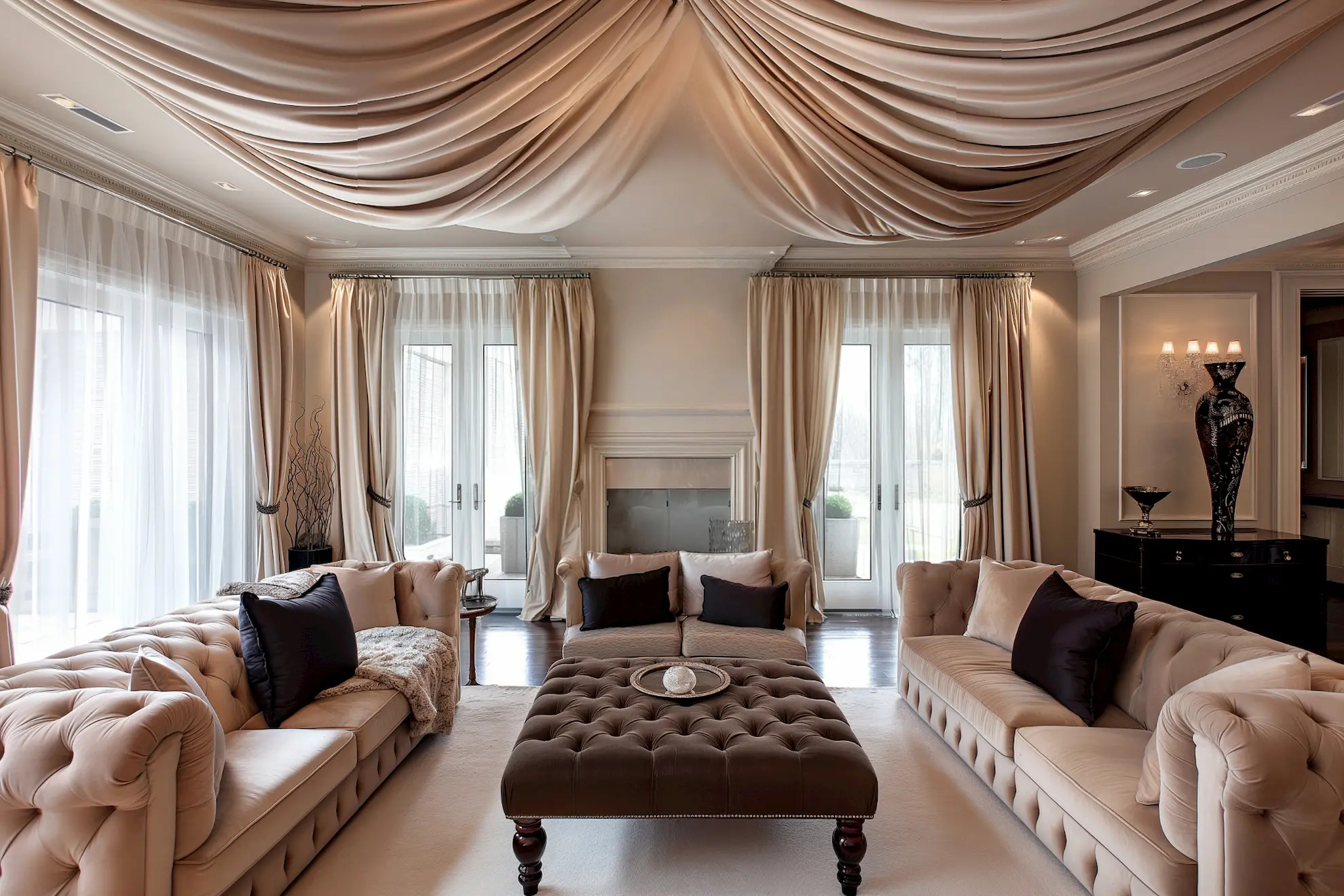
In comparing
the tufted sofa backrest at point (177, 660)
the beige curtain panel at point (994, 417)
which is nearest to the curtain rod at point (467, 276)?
the beige curtain panel at point (994, 417)

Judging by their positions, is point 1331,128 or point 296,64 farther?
point 1331,128

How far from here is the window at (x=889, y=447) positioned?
563 cm

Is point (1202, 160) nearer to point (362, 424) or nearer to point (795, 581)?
point (795, 581)

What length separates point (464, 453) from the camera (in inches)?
226

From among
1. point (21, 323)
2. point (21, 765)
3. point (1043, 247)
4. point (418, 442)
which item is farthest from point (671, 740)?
point (1043, 247)

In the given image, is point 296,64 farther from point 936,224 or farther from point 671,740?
point 936,224

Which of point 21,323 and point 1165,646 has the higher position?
point 21,323

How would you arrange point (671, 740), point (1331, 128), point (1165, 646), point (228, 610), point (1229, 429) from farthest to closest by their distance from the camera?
point (1229, 429) < point (1331, 128) < point (228, 610) < point (1165, 646) < point (671, 740)

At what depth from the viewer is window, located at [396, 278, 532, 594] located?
569 cm

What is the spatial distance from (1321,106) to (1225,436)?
7.50 feet

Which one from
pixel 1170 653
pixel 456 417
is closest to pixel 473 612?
pixel 456 417

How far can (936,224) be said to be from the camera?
3.04m

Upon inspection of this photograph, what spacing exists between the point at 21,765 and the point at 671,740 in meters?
1.67

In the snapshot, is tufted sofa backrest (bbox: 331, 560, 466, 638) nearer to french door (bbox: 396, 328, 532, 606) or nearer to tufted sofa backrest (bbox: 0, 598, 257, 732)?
tufted sofa backrest (bbox: 0, 598, 257, 732)
